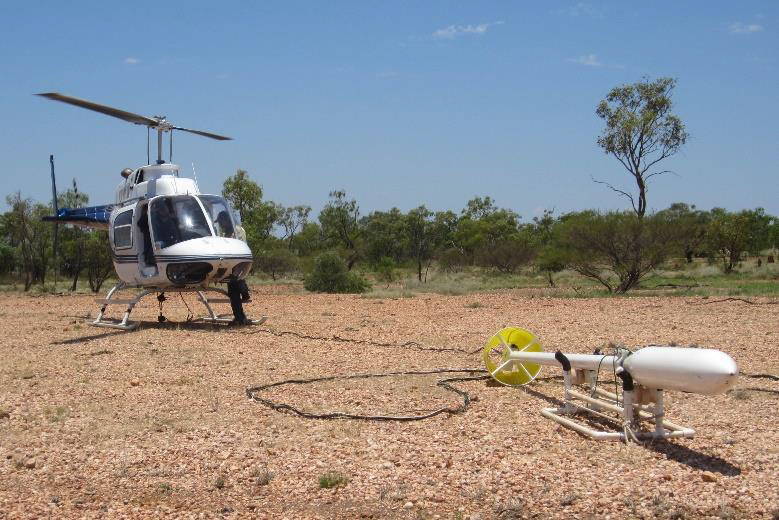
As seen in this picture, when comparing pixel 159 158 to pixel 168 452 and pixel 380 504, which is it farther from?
pixel 380 504

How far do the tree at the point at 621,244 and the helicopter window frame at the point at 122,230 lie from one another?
52.8 ft

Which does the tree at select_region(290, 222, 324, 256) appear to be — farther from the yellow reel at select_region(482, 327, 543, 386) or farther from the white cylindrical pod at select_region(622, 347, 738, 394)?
the white cylindrical pod at select_region(622, 347, 738, 394)

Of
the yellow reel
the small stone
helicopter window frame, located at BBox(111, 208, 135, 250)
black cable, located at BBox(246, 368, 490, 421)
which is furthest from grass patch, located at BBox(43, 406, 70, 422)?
helicopter window frame, located at BBox(111, 208, 135, 250)

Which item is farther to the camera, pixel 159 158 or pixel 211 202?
pixel 159 158

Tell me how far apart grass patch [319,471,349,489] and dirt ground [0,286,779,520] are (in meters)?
0.01

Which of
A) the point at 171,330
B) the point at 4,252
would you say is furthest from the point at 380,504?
the point at 4,252

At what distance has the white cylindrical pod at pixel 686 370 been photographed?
5102 mm

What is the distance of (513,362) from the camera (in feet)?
26.3

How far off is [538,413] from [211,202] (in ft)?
29.2

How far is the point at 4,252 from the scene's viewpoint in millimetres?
39188

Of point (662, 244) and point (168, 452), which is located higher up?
point (662, 244)

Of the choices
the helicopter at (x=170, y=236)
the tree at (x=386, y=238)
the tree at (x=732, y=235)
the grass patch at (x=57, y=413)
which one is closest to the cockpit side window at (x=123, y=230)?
the helicopter at (x=170, y=236)

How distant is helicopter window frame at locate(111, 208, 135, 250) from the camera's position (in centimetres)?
1448

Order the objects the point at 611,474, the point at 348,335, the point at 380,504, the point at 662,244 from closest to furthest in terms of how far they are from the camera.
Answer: the point at 380,504 → the point at 611,474 → the point at 348,335 → the point at 662,244
